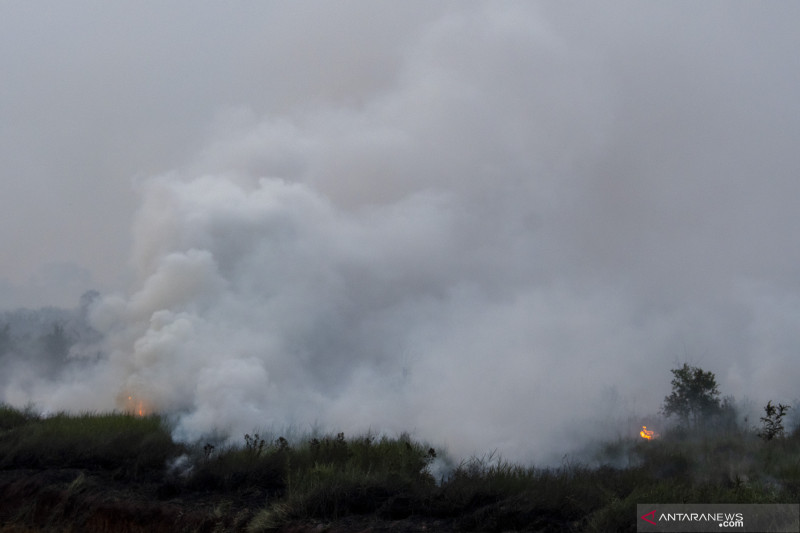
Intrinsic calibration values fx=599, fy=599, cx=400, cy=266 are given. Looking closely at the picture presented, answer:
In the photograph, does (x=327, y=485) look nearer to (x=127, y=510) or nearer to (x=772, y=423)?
(x=127, y=510)

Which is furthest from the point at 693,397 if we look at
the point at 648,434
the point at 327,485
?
the point at 327,485

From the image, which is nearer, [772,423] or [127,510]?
[127,510]

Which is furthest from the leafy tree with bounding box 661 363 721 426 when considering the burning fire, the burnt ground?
the burnt ground

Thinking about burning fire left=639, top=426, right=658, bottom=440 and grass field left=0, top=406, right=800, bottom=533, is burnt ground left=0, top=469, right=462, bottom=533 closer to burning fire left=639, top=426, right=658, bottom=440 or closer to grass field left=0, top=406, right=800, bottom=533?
grass field left=0, top=406, right=800, bottom=533

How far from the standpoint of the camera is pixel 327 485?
26.9 feet

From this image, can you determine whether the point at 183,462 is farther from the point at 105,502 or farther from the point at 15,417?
the point at 15,417

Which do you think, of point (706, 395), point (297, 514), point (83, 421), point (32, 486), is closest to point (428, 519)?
point (297, 514)

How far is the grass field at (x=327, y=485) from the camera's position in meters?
7.25

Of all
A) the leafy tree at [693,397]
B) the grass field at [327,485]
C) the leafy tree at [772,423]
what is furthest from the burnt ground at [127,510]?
the leafy tree at [693,397]

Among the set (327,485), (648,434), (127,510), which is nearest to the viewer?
(327,485)

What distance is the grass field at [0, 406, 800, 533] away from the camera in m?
7.25

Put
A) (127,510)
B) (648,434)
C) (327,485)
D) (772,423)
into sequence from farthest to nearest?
(648,434), (772,423), (127,510), (327,485)

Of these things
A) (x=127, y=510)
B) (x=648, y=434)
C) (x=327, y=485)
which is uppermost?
(x=648, y=434)

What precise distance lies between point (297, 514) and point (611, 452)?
8758mm
